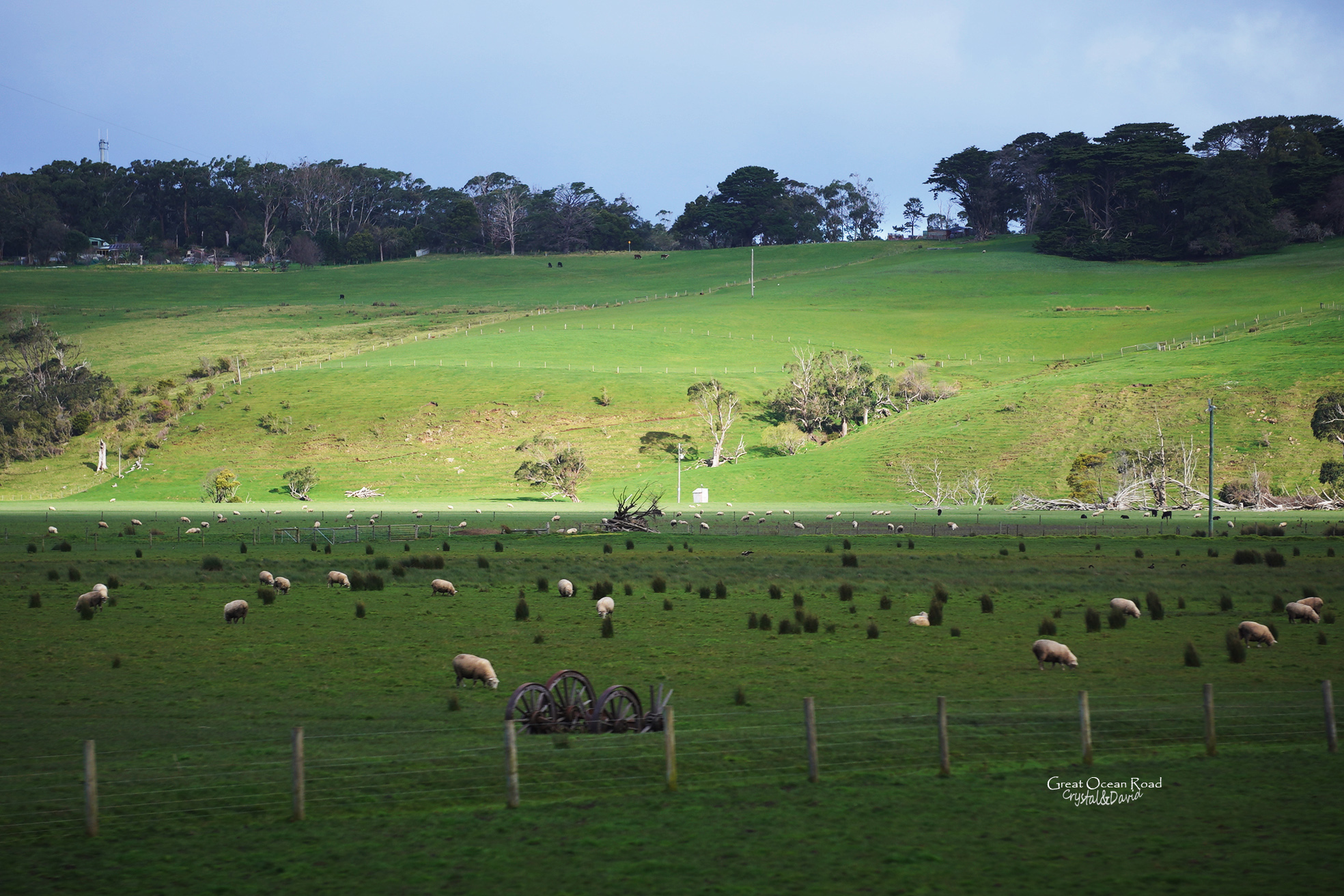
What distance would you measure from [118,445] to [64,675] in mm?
82154

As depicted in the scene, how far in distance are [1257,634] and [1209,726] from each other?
33.9 ft

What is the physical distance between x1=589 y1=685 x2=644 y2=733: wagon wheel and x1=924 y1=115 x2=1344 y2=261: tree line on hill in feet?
568

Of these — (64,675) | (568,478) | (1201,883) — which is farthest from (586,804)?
(568,478)

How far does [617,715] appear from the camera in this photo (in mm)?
15672

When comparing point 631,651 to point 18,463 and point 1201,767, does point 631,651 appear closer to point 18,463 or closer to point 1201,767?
point 1201,767

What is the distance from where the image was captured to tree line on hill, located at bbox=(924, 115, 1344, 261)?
539ft

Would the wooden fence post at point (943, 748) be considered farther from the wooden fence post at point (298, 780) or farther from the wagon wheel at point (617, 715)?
the wooden fence post at point (298, 780)

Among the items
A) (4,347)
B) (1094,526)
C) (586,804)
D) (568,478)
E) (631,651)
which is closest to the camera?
(586,804)

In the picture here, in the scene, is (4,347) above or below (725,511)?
above

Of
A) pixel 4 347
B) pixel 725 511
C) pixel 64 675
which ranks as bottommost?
pixel 725 511

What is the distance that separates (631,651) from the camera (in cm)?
2316

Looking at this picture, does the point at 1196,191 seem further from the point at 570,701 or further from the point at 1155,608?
the point at 570,701

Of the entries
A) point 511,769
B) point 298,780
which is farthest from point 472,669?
point 298,780

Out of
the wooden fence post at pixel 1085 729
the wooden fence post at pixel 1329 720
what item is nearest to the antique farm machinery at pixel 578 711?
the wooden fence post at pixel 1085 729
